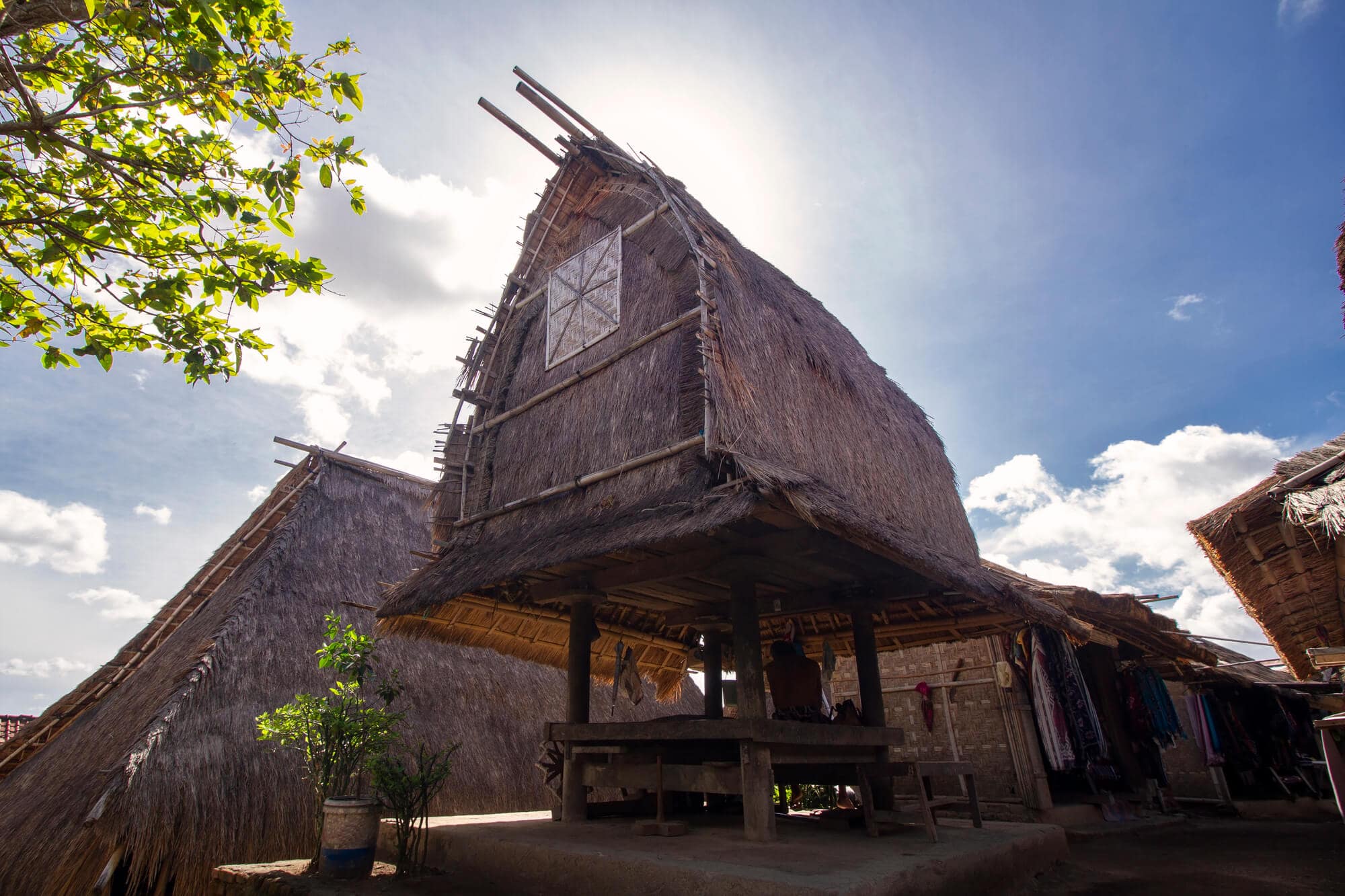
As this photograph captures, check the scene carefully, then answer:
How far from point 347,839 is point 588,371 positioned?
4.31 metres

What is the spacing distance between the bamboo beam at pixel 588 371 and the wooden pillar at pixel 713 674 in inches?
128

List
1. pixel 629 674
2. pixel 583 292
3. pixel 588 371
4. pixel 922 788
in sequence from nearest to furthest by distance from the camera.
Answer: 1. pixel 922 788
2. pixel 588 371
3. pixel 583 292
4. pixel 629 674

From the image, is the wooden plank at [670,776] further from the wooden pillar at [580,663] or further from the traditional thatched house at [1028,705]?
the traditional thatched house at [1028,705]

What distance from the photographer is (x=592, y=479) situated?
20.1ft

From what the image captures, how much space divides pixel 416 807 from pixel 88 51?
5767 millimetres

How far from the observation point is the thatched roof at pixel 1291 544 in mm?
4793

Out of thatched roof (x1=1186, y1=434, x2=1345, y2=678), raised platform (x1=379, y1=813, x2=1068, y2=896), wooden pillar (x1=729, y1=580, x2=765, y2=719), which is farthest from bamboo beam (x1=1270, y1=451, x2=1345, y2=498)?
wooden pillar (x1=729, y1=580, x2=765, y2=719)

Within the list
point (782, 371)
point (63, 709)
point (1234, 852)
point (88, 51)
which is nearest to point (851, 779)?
point (782, 371)

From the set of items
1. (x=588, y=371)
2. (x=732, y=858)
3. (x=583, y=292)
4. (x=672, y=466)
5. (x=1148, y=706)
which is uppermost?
(x=583, y=292)

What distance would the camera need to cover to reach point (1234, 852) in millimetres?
6695

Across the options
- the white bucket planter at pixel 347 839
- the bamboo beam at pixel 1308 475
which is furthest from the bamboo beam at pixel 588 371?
the bamboo beam at pixel 1308 475

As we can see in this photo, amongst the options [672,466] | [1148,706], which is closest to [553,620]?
[672,466]

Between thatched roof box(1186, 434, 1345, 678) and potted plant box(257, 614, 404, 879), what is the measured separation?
661cm

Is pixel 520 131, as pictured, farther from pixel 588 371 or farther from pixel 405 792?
pixel 405 792
